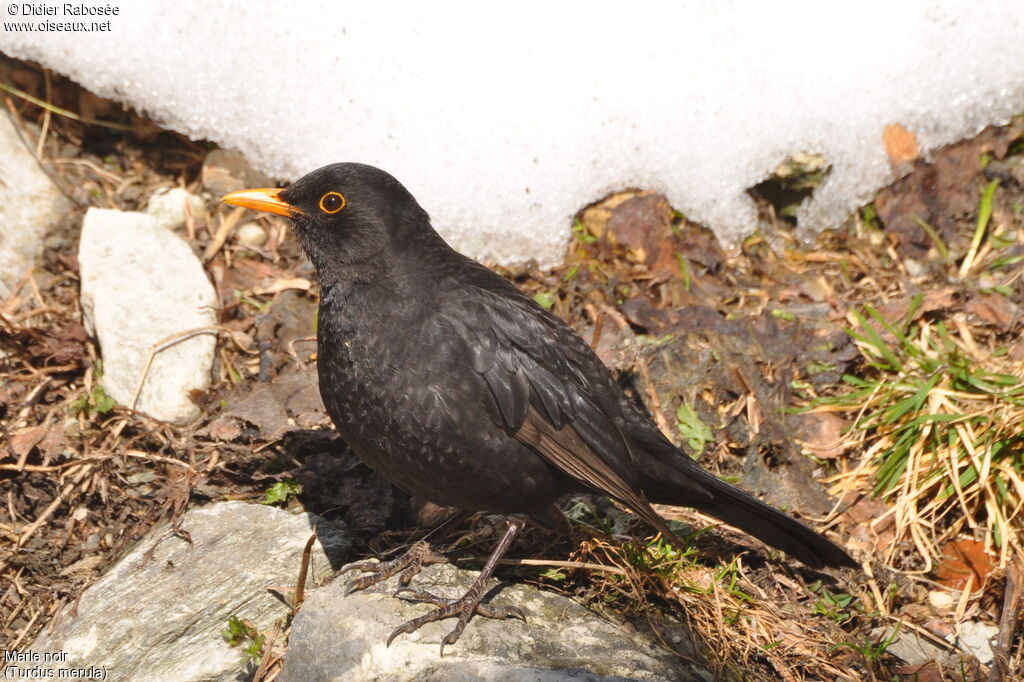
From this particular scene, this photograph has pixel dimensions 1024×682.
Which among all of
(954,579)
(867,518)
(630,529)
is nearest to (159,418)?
(630,529)

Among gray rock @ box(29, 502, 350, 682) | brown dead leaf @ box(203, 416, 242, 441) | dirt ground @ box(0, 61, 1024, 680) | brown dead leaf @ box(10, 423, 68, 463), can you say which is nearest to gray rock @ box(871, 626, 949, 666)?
dirt ground @ box(0, 61, 1024, 680)

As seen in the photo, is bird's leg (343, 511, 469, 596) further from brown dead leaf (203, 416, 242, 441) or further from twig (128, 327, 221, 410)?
twig (128, 327, 221, 410)

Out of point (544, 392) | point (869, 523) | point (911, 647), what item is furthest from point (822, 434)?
point (544, 392)

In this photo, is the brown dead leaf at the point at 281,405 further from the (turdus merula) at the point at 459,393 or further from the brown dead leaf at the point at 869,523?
the brown dead leaf at the point at 869,523

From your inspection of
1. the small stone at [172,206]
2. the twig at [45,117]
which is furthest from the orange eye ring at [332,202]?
the twig at [45,117]

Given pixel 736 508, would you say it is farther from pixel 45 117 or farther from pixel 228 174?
pixel 45 117

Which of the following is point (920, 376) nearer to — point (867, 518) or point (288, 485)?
point (867, 518)
